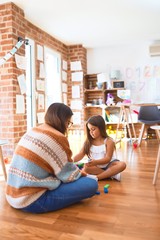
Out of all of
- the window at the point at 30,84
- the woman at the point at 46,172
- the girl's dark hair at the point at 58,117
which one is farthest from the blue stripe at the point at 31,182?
the window at the point at 30,84

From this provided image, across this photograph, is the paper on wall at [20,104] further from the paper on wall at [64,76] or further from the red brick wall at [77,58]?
the red brick wall at [77,58]

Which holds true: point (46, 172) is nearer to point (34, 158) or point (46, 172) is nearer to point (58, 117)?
point (34, 158)

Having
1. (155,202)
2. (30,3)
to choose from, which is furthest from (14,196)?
(30,3)

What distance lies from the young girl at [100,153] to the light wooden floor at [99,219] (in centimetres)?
22

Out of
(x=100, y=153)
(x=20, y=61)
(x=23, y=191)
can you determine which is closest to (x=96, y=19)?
(x=20, y=61)

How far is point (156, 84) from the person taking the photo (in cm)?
490

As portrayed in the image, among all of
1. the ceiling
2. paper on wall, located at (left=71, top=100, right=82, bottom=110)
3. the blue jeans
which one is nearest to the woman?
the blue jeans

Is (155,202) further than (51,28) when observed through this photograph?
No

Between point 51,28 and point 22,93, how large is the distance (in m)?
1.43

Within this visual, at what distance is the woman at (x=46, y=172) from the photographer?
4.34 ft

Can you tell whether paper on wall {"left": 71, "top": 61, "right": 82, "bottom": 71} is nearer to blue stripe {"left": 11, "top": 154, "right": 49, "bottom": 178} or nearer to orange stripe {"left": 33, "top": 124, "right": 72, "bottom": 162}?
orange stripe {"left": 33, "top": 124, "right": 72, "bottom": 162}

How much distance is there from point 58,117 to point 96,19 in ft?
9.06

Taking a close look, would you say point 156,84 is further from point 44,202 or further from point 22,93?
point 44,202

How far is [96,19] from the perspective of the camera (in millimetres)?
3686
